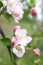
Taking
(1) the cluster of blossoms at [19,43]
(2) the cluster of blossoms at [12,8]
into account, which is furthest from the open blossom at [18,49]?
(2) the cluster of blossoms at [12,8]

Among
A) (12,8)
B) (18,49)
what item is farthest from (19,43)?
(12,8)

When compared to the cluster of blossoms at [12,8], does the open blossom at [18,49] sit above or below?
below

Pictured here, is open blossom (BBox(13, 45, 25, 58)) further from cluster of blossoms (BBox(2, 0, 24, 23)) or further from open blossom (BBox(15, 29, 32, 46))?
cluster of blossoms (BBox(2, 0, 24, 23))

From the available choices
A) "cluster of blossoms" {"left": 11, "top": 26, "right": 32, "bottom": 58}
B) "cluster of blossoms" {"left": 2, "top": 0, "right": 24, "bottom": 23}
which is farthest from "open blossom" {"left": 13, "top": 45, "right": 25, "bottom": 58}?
"cluster of blossoms" {"left": 2, "top": 0, "right": 24, "bottom": 23}

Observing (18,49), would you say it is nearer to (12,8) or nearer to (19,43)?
(19,43)

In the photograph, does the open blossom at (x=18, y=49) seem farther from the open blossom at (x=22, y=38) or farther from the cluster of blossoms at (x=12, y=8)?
the cluster of blossoms at (x=12, y=8)

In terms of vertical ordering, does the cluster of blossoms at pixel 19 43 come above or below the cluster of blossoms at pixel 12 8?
below

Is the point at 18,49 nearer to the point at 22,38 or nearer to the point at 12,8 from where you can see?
the point at 22,38

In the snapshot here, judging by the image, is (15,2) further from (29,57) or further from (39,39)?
(39,39)

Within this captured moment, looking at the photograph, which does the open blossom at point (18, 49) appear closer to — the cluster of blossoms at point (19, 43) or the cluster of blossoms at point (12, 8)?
the cluster of blossoms at point (19, 43)

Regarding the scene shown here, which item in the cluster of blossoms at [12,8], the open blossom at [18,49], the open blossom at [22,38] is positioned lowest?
the open blossom at [18,49]

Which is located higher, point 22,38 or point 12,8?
point 12,8
